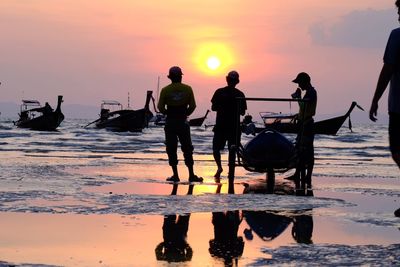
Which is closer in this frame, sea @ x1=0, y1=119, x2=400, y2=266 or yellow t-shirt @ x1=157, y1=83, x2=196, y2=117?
sea @ x1=0, y1=119, x2=400, y2=266

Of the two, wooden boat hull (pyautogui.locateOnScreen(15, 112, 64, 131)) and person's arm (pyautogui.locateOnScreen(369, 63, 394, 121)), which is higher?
person's arm (pyautogui.locateOnScreen(369, 63, 394, 121))

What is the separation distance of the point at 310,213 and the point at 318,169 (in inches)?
364

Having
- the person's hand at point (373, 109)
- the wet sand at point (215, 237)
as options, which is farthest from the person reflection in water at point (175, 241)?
the person's hand at point (373, 109)

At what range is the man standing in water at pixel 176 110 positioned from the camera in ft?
42.4

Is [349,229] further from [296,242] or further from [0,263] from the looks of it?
[0,263]

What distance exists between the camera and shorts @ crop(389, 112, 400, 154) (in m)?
7.47

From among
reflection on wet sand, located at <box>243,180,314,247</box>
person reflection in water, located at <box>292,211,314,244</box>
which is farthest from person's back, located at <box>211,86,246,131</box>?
person reflection in water, located at <box>292,211,314,244</box>

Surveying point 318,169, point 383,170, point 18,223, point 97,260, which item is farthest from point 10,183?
point 383,170

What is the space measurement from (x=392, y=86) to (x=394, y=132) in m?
0.44

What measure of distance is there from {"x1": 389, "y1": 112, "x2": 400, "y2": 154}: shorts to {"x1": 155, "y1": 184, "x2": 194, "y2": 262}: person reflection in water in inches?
80.3

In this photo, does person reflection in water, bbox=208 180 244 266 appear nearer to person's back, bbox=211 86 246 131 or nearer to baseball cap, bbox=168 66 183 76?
baseball cap, bbox=168 66 183 76

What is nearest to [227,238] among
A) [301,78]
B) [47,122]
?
[301,78]

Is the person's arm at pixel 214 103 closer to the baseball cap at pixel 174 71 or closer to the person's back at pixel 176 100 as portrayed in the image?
the person's back at pixel 176 100

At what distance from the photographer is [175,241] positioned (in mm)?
6305
